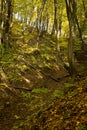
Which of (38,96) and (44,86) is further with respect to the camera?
(44,86)

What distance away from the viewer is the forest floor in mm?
6496

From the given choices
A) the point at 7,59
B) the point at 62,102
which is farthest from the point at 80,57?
the point at 62,102

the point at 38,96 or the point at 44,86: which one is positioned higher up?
the point at 44,86

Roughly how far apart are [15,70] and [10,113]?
5380 millimetres

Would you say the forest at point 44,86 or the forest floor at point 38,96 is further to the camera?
the forest at point 44,86

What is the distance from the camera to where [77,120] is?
574 cm

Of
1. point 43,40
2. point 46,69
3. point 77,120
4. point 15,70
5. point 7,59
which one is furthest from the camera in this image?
point 43,40

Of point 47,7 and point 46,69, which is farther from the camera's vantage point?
point 47,7

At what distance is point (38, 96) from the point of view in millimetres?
13383

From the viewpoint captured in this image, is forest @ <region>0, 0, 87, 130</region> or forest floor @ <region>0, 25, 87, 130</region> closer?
forest floor @ <region>0, 25, 87, 130</region>

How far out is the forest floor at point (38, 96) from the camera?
6.50 m

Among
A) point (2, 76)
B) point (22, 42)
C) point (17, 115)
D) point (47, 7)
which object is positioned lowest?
point (17, 115)

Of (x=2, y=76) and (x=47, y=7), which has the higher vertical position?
(x=47, y=7)

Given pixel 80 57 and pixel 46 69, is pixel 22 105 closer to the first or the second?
pixel 46 69
